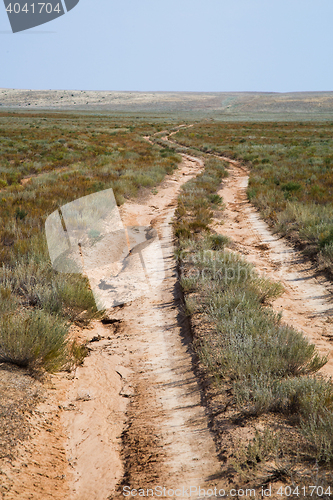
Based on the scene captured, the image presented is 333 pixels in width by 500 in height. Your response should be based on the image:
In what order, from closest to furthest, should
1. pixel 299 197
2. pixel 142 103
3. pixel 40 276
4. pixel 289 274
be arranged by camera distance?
1. pixel 40 276
2. pixel 289 274
3. pixel 299 197
4. pixel 142 103

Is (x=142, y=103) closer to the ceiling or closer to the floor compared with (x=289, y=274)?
closer to the ceiling

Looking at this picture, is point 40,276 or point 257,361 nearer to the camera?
point 257,361

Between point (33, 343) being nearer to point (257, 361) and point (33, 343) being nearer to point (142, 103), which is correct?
point (257, 361)

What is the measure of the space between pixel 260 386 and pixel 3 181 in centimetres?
1423

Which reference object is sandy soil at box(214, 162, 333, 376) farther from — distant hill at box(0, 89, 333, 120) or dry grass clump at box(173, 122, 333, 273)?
distant hill at box(0, 89, 333, 120)

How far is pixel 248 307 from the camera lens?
473 centimetres

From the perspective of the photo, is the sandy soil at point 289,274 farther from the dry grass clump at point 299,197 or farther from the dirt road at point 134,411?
the dry grass clump at point 299,197

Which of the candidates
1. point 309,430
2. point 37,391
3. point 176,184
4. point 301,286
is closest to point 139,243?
point 301,286

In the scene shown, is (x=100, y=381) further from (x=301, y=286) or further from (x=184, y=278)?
(x=301, y=286)

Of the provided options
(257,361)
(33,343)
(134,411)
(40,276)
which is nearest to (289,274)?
(257,361)

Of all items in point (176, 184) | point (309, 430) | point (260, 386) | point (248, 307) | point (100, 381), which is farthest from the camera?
point (176, 184)

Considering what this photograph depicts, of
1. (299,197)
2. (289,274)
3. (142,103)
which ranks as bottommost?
(289,274)

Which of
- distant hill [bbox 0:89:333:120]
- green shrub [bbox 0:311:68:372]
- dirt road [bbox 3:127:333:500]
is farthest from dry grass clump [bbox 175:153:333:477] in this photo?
distant hill [bbox 0:89:333:120]

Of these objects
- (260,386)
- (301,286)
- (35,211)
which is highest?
(35,211)
